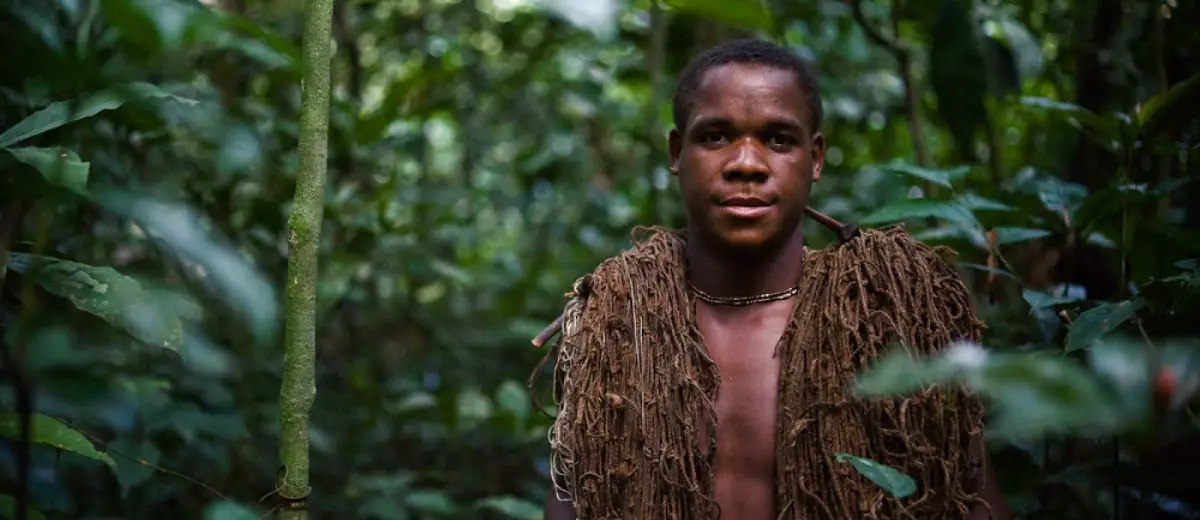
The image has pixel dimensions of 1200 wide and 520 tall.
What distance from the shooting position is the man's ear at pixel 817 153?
6.03ft

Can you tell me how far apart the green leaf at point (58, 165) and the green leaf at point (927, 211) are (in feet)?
4.37

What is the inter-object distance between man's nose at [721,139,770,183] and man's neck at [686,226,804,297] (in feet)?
0.45

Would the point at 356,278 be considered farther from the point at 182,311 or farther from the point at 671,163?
the point at 182,311

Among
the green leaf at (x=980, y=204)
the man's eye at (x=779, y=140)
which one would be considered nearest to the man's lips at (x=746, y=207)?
the man's eye at (x=779, y=140)

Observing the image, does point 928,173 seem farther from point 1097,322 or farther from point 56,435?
point 56,435

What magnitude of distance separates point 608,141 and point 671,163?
2.77m

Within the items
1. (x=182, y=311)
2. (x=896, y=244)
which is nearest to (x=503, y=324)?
(x=896, y=244)

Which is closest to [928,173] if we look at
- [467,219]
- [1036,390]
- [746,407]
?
[746,407]

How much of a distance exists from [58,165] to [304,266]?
0.37m

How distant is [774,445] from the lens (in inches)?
65.4

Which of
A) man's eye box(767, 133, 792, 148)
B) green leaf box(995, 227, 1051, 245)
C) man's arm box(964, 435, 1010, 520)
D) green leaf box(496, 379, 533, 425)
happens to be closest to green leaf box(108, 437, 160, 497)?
green leaf box(496, 379, 533, 425)

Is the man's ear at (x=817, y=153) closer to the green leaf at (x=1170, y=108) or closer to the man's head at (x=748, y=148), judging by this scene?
the man's head at (x=748, y=148)

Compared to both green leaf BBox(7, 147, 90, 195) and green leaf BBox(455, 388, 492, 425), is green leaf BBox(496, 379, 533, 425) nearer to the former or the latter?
green leaf BBox(455, 388, 492, 425)

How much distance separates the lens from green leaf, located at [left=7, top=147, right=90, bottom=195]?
38.4 inches
